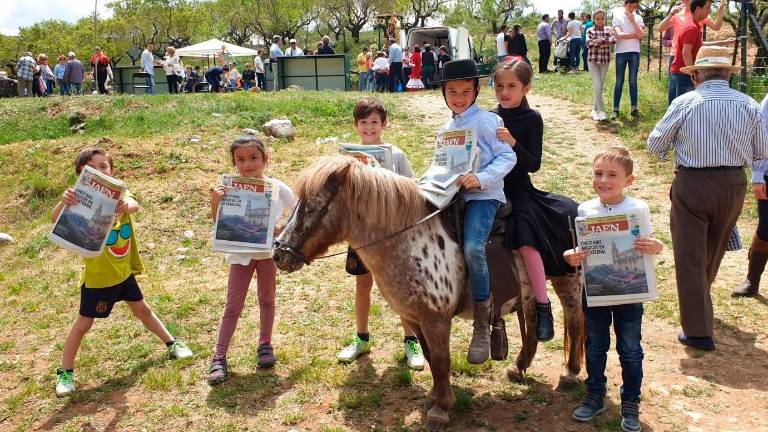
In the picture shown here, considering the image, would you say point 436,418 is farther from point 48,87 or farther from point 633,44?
point 48,87

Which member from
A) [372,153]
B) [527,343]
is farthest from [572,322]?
[372,153]

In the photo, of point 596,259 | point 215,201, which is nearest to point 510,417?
point 596,259

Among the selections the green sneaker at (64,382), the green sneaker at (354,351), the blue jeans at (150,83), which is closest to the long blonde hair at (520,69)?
the green sneaker at (354,351)

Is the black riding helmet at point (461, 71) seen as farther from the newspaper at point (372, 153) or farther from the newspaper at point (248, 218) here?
the newspaper at point (248, 218)

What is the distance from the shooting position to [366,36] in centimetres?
6009

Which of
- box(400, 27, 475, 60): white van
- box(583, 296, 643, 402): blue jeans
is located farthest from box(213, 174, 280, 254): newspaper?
box(400, 27, 475, 60): white van

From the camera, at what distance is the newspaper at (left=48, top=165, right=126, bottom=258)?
4.68m

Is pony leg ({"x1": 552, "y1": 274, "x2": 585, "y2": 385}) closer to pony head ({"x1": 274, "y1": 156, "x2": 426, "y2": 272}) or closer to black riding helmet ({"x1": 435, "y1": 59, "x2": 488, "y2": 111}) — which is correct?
pony head ({"x1": 274, "y1": 156, "x2": 426, "y2": 272})

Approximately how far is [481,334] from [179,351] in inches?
121

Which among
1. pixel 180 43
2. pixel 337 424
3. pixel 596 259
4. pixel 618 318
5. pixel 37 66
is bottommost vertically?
pixel 337 424

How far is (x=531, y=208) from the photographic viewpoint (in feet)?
14.2

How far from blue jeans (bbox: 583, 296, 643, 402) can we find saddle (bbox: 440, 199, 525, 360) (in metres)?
0.57

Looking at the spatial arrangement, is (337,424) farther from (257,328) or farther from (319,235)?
(257,328)

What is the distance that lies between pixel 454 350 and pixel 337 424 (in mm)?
1470
